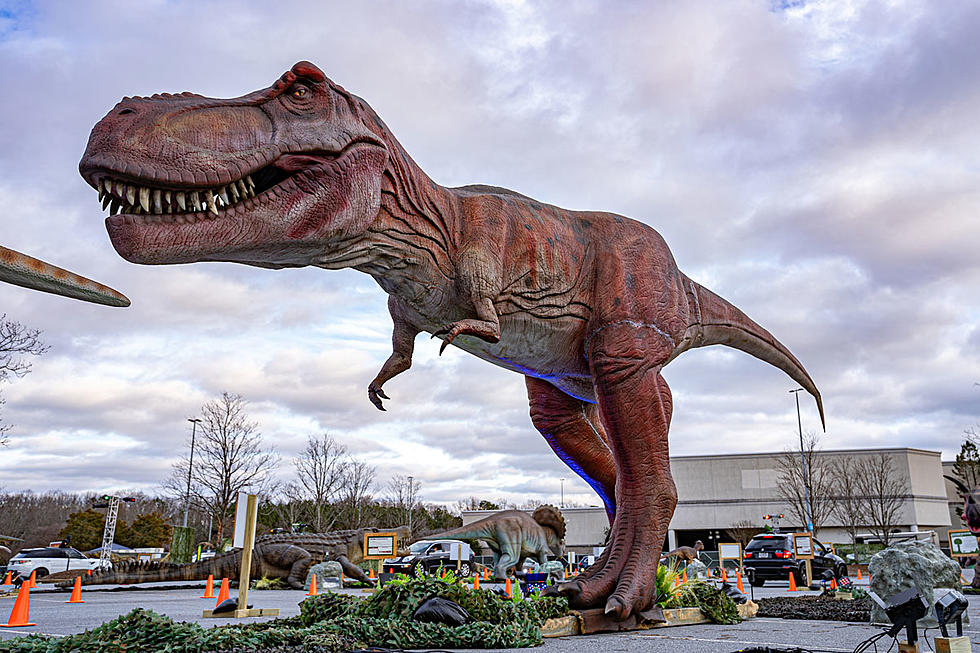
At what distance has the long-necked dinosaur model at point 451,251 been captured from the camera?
11.2ft

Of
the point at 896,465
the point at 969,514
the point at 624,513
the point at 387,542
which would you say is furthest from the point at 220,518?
the point at 896,465

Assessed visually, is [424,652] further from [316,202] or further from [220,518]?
[220,518]

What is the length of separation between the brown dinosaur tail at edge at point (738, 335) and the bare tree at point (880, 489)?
3370cm

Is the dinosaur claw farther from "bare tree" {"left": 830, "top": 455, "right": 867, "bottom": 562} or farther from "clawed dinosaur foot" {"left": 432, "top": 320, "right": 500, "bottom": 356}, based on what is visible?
"bare tree" {"left": 830, "top": 455, "right": 867, "bottom": 562}

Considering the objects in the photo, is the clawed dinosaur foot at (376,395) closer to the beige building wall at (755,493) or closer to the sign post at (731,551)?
the sign post at (731,551)

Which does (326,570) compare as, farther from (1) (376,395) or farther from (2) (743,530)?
(2) (743,530)

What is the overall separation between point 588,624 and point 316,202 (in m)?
3.15

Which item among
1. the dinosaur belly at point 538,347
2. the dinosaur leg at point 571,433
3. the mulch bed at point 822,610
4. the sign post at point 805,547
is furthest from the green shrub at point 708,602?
the sign post at point 805,547

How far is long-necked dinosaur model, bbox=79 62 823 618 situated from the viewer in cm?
341

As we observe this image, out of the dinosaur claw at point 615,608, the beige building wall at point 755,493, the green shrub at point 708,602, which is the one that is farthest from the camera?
the beige building wall at point 755,493

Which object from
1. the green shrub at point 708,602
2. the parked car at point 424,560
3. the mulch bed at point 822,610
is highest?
the green shrub at point 708,602

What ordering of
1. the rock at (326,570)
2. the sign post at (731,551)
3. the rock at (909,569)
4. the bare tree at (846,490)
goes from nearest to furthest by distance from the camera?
the rock at (909,569)
the sign post at (731,551)
the rock at (326,570)
the bare tree at (846,490)

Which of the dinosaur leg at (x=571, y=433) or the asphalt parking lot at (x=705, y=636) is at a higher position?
the dinosaur leg at (x=571, y=433)

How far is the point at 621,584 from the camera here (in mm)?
5039
